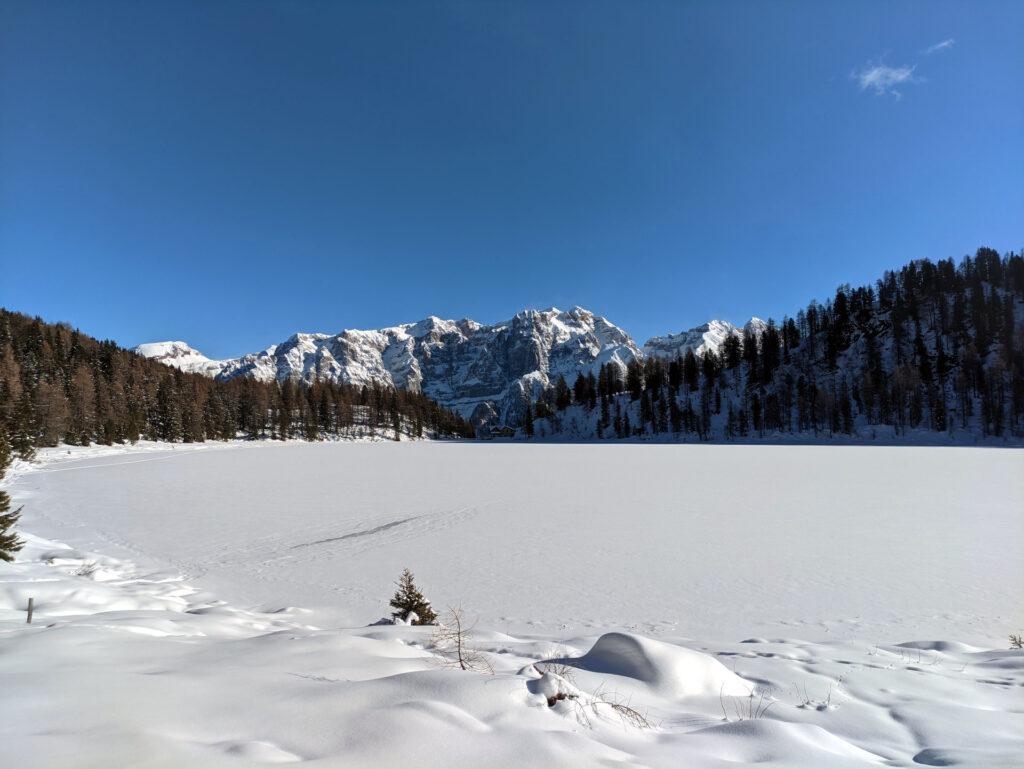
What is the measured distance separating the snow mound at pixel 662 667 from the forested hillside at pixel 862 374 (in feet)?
332

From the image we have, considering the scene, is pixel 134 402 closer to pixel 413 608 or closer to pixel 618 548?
pixel 618 548

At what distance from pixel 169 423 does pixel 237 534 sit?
7756 cm

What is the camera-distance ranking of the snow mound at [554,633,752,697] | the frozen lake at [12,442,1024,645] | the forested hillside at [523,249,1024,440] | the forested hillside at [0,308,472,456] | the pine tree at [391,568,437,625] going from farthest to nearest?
the forested hillside at [523,249,1024,440]
the forested hillside at [0,308,472,456]
the frozen lake at [12,442,1024,645]
the pine tree at [391,568,437,625]
the snow mound at [554,633,752,697]

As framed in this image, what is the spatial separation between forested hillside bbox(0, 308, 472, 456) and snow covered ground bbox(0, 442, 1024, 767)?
4474cm

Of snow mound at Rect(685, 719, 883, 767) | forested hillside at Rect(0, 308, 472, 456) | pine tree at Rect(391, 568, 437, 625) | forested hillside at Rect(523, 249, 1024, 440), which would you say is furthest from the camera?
forested hillside at Rect(523, 249, 1024, 440)

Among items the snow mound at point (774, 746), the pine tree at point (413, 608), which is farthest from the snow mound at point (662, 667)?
the pine tree at point (413, 608)

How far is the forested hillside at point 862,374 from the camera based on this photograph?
277 feet

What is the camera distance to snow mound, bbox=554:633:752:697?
4250mm

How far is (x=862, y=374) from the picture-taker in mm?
98750

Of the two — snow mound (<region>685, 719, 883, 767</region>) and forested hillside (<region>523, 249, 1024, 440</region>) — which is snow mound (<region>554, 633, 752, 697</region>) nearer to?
snow mound (<region>685, 719, 883, 767</region>)

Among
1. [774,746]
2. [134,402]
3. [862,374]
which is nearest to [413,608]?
[774,746]

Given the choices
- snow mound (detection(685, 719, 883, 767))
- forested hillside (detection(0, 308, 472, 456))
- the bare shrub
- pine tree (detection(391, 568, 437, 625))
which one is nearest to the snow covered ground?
snow mound (detection(685, 719, 883, 767))

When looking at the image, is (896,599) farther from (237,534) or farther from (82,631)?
(237,534)

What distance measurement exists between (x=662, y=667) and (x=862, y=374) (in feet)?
399
